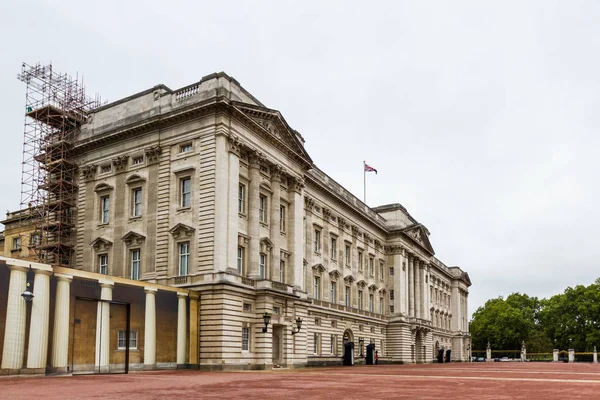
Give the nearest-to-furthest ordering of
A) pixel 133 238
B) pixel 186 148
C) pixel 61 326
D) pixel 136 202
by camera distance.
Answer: pixel 61 326
pixel 186 148
pixel 133 238
pixel 136 202

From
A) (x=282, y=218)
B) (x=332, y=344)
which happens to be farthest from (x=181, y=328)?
(x=332, y=344)

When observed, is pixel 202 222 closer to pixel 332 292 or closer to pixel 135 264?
pixel 135 264

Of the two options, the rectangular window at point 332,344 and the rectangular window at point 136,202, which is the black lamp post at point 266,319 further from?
the rectangular window at point 332,344

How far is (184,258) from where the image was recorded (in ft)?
147

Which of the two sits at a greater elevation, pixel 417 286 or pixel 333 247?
pixel 333 247

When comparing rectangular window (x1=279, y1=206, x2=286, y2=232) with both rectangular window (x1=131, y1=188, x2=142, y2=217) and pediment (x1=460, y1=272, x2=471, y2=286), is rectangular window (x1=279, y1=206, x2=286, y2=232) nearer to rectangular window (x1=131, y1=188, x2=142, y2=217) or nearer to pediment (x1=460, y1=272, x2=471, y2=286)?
rectangular window (x1=131, y1=188, x2=142, y2=217)

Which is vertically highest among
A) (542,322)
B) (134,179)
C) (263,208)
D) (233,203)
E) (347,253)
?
(134,179)

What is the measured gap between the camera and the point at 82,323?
3400cm

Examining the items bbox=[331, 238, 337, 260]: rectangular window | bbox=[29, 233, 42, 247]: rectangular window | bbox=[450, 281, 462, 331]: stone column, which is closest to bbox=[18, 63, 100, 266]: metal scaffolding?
bbox=[29, 233, 42, 247]: rectangular window

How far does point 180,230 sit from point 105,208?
9002 millimetres

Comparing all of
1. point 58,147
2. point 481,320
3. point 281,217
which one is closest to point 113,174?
point 58,147

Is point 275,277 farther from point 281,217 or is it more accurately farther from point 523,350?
point 523,350

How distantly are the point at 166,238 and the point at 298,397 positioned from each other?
28.0 meters

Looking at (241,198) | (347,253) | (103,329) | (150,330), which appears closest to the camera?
(103,329)
